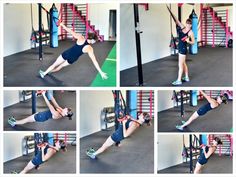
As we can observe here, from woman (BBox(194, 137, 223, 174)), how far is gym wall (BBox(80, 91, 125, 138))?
20.5 inches

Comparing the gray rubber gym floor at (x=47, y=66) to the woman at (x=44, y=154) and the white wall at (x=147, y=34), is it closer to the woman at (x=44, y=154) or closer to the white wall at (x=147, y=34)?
the white wall at (x=147, y=34)

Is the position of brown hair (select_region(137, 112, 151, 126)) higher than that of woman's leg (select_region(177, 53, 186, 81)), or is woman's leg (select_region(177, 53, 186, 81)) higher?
woman's leg (select_region(177, 53, 186, 81))

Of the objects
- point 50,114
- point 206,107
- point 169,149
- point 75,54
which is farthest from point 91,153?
point 206,107

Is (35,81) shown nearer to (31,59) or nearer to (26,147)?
(31,59)

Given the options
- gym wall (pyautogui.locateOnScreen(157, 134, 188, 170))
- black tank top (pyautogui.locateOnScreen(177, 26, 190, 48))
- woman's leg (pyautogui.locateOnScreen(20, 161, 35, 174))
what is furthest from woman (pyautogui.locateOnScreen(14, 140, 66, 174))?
black tank top (pyautogui.locateOnScreen(177, 26, 190, 48))

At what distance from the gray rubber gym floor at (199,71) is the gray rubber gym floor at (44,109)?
277mm

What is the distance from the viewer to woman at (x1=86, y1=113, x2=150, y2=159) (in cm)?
222

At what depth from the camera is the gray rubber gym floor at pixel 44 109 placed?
85.8 inches

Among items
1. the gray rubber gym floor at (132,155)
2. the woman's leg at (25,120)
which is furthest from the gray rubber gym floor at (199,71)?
the woman's leg at (25,120)

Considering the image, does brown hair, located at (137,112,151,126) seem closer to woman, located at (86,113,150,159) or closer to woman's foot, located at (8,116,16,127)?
woman, located at (86,113,150,159)

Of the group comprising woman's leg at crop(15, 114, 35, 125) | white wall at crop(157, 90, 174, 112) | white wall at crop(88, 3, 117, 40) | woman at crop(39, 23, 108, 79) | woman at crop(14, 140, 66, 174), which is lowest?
woman at crop(14, 140, 66, 174)

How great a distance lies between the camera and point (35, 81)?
7.13 ft

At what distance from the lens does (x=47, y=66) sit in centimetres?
219

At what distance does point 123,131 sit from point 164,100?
0.26 meters
